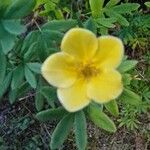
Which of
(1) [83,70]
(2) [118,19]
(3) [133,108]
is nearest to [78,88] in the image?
(1) [83,70]

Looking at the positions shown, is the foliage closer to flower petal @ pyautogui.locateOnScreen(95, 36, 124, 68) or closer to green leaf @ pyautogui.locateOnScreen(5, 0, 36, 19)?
green leaf @ pyautogui.locateOnScreen(5, 0, 36, 19)

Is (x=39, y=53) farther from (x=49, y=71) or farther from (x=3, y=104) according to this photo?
(x=3, y=104)

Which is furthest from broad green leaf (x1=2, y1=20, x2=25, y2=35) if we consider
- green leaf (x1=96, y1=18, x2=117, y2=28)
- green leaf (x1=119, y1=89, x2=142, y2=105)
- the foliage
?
green leaf (x1=96, y1=18, x2=117, y2=28)

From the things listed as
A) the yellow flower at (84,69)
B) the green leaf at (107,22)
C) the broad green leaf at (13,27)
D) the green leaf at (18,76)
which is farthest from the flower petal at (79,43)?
the green leaf at (107,22)

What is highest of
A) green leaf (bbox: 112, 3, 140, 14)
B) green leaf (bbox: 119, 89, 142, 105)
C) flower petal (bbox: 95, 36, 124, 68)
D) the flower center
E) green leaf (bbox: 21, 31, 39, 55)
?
flower petal (bbox: 95, 36, 124, 68)

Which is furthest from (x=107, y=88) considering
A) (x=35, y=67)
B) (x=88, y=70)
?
(x=35, y=67)

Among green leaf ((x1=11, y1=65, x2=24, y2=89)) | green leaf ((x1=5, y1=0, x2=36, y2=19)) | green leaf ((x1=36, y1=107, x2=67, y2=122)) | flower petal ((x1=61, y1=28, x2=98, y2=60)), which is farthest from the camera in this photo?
green leaf ((x1=11, y1=65, x2=24, y2=89))
